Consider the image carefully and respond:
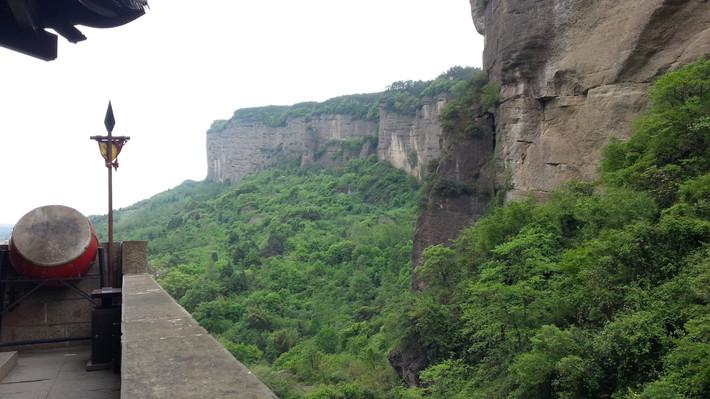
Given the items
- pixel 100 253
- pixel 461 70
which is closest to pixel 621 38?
pixel 100 253

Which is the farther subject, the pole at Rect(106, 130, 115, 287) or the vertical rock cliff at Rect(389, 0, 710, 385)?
the vertical rock cliff at Rect(389, 0, 710, 385)

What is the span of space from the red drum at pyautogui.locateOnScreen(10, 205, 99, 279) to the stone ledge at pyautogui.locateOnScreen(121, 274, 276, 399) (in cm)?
263

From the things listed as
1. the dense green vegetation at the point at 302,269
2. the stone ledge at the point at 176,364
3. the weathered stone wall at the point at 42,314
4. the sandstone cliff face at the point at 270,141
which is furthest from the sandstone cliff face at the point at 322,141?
the stone ledge at the point at 176,364

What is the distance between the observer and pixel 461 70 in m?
67.5

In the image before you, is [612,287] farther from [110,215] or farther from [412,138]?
[412,138]

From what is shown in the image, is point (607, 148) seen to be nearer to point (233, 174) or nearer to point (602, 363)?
point (602, 363)

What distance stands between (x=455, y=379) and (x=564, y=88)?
34.5ft

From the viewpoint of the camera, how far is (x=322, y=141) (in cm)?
Answer: 8444

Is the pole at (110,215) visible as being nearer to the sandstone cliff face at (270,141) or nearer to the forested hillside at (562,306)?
the forested hillside at (562,306)

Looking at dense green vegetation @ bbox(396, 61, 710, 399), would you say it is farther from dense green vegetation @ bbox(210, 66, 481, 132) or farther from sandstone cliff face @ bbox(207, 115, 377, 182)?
sandstone cliff face @ bbox(207, 115, 377, 182)

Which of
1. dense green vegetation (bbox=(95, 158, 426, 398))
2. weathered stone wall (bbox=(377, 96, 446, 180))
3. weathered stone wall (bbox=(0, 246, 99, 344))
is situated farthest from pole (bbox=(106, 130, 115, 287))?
weathered stone wall (bbox=(377, 96, 446, 180))

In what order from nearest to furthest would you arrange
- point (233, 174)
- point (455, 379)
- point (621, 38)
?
point (455, 379) < point (621, 38) < point (233, 174)

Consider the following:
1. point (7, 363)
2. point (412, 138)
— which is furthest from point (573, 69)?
point (412, 138)

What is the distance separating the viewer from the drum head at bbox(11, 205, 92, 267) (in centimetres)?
671
